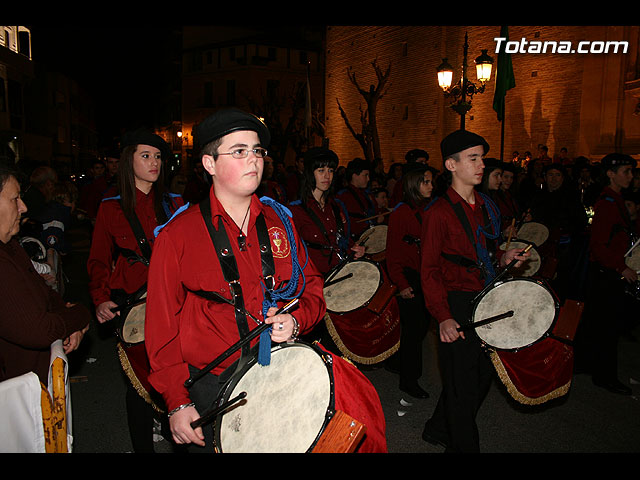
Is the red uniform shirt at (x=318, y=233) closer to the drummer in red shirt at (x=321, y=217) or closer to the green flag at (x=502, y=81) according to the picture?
the drummer in red shirt at (x=321, y=217)

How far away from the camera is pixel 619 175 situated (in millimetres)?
5242

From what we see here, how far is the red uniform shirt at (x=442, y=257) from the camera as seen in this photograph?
359 cm

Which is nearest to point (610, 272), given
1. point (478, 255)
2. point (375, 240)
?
point (478, 255)

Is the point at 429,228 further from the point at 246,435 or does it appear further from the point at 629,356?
the point at 629,356

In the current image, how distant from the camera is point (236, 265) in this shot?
87.9 inches

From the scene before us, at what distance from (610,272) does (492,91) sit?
22.5m

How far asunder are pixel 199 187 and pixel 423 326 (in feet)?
24.2

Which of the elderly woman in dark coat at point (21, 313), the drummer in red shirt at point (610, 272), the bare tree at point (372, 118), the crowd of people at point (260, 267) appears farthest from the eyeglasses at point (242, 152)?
the bare tree at point (372, 118)

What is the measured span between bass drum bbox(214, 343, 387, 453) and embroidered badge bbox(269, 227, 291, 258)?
474 mm

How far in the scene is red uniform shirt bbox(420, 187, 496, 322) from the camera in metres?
3.59

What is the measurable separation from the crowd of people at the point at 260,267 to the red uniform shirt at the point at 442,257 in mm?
11
